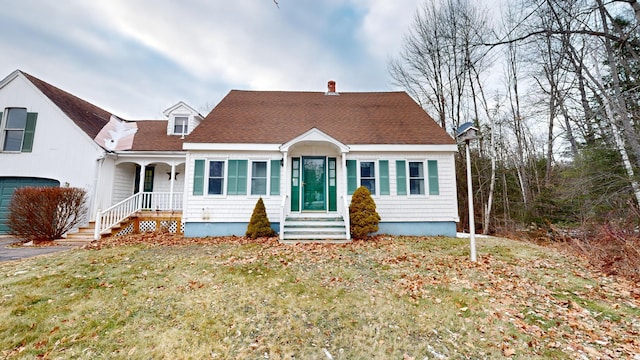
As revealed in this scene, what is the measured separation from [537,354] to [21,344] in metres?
6.30

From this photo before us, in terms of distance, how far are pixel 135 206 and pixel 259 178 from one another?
596 centimetres

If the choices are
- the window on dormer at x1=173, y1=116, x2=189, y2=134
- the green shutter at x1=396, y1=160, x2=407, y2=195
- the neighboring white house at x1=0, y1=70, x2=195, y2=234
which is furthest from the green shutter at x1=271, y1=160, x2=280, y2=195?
the window on dormer at x1=173, y1=116, x2=189, y2=134

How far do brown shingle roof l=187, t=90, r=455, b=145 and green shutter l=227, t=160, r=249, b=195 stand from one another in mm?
888

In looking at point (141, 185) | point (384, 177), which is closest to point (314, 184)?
point (384, 177)

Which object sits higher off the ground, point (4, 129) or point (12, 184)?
point (4, 129)

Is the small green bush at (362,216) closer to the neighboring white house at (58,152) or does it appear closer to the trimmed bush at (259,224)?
the trimmed bush at (259,224)

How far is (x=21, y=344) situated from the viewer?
10.6 ft

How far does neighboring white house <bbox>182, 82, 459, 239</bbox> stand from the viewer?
988cm

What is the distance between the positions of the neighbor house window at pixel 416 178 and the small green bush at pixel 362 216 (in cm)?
231

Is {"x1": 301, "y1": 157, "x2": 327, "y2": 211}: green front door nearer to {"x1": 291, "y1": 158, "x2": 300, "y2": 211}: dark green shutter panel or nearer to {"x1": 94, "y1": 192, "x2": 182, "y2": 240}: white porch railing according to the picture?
{"x1": 291, "y1": 158, "x2": 300, "y2": 211}: dark green shutter panel

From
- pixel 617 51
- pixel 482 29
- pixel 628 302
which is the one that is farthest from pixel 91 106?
pixel 617 51

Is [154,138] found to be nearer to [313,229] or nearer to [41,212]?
[41,212]

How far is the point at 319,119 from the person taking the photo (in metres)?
11.9

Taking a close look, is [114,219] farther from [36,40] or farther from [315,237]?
[36,40]
